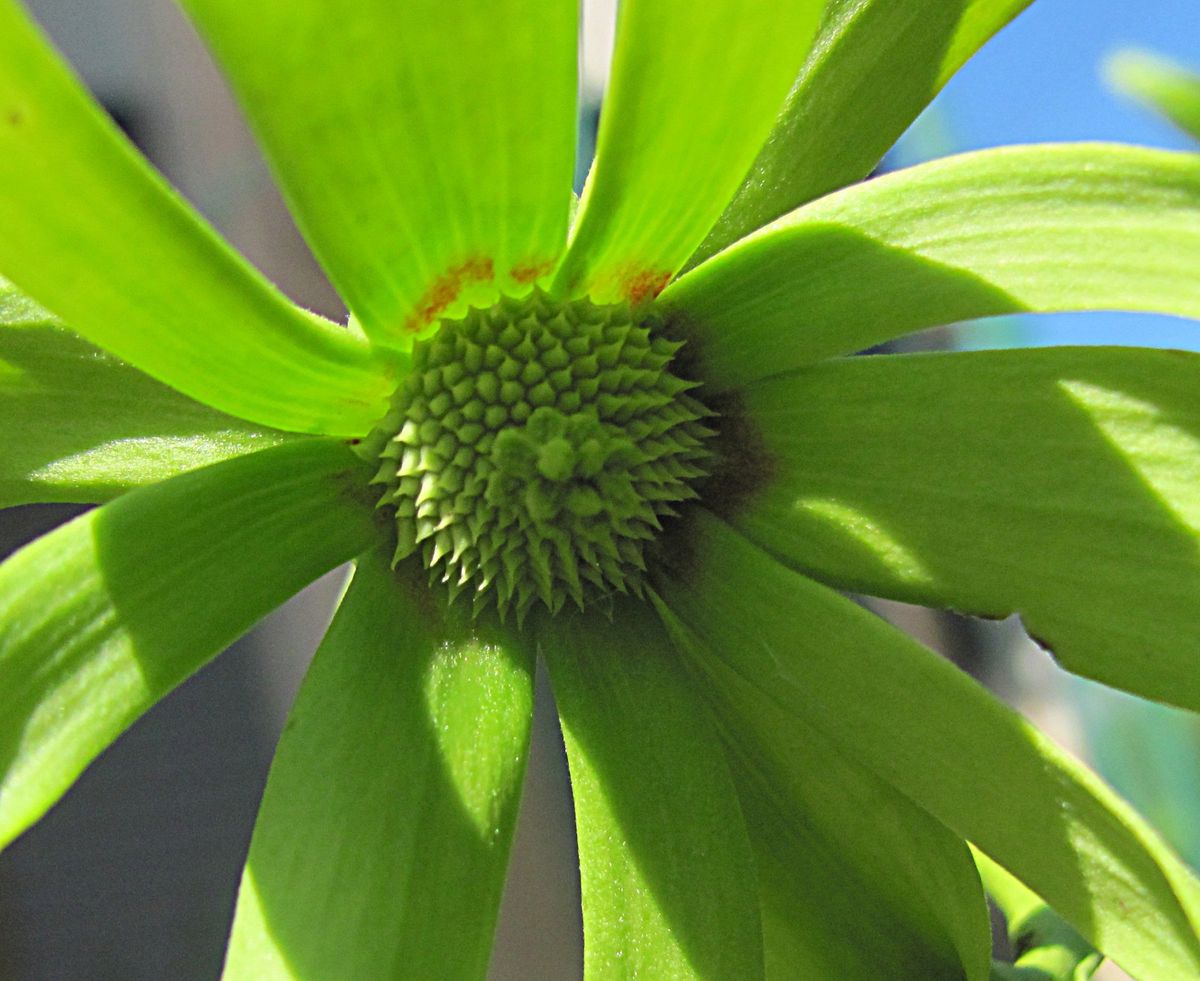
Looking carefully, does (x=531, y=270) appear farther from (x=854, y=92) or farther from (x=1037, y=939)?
(x=1037, y=939)

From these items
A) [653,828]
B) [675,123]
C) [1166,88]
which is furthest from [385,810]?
[1166,88]

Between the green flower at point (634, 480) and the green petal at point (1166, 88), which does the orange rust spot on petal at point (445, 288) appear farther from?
the green petal at point (1166, 88)

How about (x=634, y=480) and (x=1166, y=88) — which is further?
(x=1166, y=88)

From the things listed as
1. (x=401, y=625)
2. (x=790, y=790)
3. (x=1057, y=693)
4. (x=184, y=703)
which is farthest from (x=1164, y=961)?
(x=1057, y=693)

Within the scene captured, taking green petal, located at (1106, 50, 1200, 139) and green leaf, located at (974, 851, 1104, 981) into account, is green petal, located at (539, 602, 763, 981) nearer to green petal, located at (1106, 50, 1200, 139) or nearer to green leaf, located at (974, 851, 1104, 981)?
green leaf, located at (974, 851, 1104, 981)

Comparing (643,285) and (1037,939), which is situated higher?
(643,285)

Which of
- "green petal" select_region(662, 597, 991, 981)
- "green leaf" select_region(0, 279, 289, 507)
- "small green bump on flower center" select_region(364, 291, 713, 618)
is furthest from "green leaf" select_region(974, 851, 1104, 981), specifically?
"green leaf" select_region(0, 279, 289, 507)

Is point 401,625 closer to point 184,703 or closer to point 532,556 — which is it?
point 532,556
